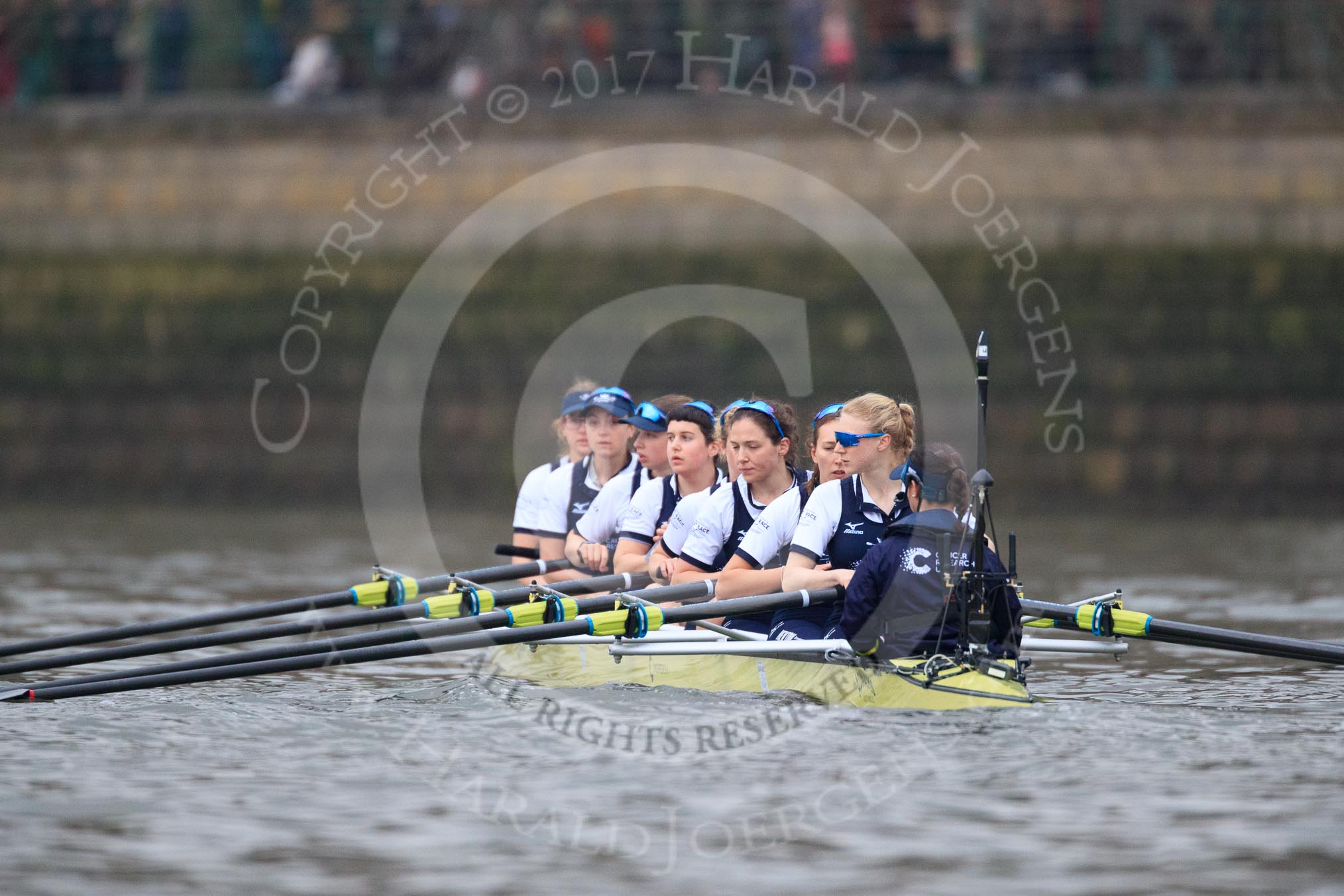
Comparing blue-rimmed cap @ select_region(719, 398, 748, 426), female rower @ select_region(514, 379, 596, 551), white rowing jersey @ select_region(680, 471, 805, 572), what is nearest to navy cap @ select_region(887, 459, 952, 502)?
blue-rimmed cap @ select_region(719, 398, 748, 426)

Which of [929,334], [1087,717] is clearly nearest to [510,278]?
[929,334]

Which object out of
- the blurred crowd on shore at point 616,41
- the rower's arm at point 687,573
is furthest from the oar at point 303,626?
the blurred crowd on shore at point 616,41

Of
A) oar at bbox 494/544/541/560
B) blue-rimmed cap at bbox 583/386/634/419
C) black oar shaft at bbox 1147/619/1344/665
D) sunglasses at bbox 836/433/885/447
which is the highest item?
blue-rimmed cap at bbox 583/386/634/419

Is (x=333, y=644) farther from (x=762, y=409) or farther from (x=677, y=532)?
(x=762, y=409)

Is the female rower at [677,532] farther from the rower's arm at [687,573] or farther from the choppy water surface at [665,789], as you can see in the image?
the choppy water surface at [665,789]

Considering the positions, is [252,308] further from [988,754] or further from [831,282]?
[988,754]

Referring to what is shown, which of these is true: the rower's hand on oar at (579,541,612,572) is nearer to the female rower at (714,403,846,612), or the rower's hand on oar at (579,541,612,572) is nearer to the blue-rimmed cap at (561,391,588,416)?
the blue-rimmed cap at (561,391,588,416)

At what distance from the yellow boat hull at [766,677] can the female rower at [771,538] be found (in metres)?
0.34

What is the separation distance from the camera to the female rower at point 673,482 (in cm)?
1005

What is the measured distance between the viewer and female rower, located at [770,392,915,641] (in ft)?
28.9

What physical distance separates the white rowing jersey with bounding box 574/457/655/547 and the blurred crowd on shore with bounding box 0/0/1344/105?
30.2ft

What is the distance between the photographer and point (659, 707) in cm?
877

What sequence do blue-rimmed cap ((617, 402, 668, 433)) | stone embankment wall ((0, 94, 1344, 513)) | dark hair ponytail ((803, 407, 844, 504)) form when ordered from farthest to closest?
1. stone embankment wall ((0, 94, 1344, 513))
2. blue-rimmed cap ((617, 402, 668, 433))
3. dark hair ponytail ((803, 407, 844, 504))

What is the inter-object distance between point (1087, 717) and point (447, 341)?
1302 cm
